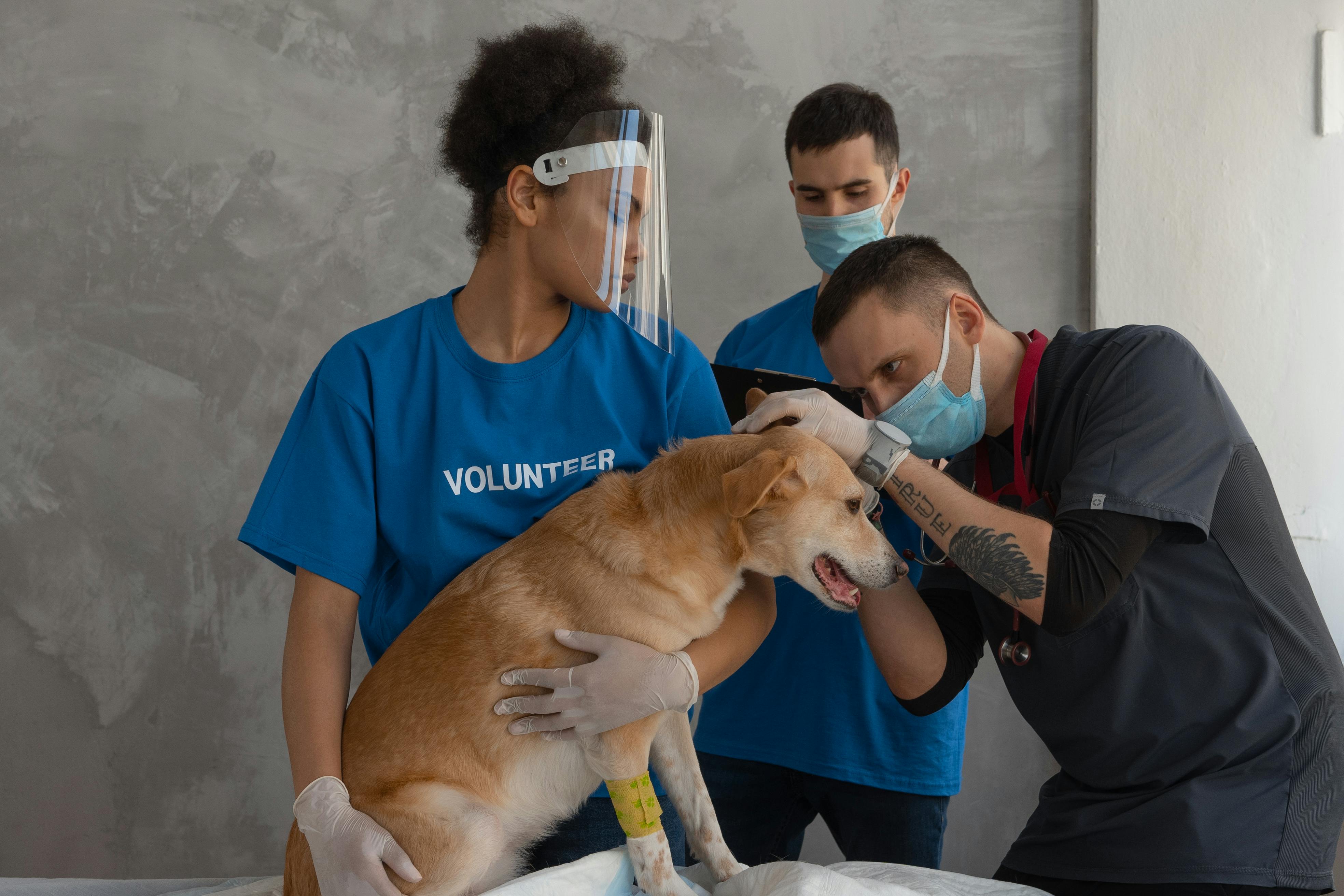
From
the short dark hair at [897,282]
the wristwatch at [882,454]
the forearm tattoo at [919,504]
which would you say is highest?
the short dark hair at [897,282]

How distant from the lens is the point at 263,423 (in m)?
3.32

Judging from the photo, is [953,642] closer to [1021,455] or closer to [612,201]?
[1021,455]

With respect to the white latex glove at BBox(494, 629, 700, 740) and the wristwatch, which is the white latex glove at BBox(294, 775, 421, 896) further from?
the wristwatch

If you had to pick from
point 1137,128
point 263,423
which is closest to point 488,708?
point 263,423

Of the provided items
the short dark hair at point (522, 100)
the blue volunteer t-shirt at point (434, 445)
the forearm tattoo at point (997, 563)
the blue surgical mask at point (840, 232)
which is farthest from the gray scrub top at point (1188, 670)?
the short dark hair at point (522, 100)

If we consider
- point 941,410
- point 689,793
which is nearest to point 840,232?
point 941,410

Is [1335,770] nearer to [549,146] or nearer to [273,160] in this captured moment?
[549,146]

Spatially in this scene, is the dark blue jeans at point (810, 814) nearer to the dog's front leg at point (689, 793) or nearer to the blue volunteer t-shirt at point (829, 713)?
the blue volunteer t-shirt at point (829, 713)

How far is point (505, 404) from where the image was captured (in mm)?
1541

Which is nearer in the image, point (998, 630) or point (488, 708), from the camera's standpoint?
point (488, 708)

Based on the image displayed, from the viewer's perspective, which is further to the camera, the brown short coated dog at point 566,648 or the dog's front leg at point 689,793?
the dog's front leg at point 689,793

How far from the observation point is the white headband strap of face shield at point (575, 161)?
59.2 inches

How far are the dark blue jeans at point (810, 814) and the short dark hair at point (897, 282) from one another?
1046 millimetres

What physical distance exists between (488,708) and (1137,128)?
298 cm
